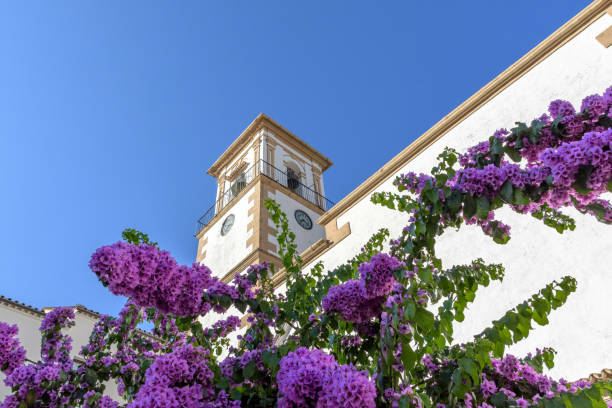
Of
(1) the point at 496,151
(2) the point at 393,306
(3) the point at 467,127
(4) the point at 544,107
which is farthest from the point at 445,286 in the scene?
(3) the point at 467,127

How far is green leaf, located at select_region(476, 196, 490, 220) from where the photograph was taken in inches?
82.9

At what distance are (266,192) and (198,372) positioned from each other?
38.3 ft

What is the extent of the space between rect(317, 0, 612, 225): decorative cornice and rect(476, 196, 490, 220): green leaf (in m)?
5.67

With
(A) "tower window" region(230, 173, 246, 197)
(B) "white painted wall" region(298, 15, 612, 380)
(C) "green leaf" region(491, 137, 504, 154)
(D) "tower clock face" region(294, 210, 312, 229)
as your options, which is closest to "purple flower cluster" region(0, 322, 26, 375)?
(C) "green leaf" region(491, 137, 504, 154)

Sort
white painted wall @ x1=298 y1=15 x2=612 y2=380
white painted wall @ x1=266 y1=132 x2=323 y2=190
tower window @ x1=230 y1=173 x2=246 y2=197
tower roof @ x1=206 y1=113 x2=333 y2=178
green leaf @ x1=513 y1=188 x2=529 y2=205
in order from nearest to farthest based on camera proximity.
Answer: green leaf @ x1=513 y1=188 x2=529 y2=205 → white painted wall @ x1=298 y1=15 x2=612 y2=380 → tower window @ x1=230 y1=173 x2=246 y2=197 → white painted wall @ x1=266 y1=132 x2=323 y2=190 → tower roof @ x1=206 y1=113 x2=333 y2=178

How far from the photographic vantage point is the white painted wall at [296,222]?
13460mm

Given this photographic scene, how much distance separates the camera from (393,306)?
2.11 metres

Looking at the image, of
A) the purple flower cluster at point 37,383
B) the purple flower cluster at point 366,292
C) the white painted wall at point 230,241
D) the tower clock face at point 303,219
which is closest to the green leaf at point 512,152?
the purple flower cluster at point 366,292

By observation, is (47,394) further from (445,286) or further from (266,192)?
(266,192)

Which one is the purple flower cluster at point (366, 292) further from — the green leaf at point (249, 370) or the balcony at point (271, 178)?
the balcony at point (271, 178)

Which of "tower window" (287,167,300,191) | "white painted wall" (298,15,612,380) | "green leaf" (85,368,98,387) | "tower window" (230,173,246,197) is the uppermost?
"tower window" (287,167,300,191)

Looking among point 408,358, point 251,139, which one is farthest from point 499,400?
point 251,139

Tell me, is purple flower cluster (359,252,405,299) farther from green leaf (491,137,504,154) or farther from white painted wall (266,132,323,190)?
white painted wall (266,132,323,190)

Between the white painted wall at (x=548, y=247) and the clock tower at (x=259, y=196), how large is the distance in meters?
5.00
